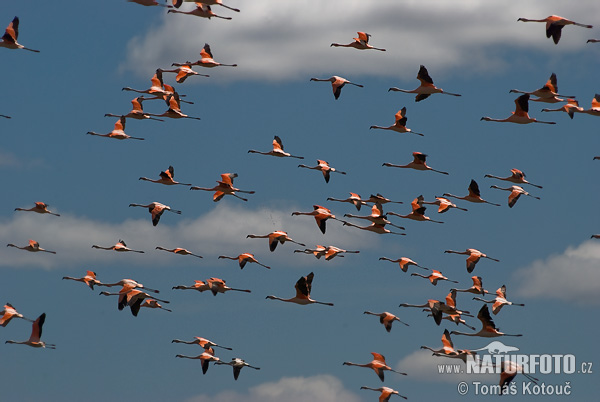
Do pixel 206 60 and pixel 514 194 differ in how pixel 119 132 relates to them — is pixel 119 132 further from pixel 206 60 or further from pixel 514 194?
pixel 514 194

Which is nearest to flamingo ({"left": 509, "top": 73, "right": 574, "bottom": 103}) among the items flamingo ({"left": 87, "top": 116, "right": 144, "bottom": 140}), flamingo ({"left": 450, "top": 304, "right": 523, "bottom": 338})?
flamingo ({"left": 450, "top": 304, "right": 523, "bottom": 338})

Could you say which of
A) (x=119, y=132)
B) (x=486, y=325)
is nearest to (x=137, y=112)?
(x=119, y=132)

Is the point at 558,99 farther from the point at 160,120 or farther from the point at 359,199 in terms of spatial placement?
the point at 160,120

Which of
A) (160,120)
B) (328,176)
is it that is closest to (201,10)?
(160,120)

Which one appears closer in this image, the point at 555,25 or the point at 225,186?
the point at 555,25

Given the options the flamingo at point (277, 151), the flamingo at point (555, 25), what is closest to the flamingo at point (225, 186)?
the flamingo at point (277, 151)

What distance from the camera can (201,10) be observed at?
68.2 meters

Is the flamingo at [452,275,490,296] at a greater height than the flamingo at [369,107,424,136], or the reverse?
the flamingo at [369,107,424,136]

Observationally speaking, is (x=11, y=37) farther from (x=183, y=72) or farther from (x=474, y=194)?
(x=474, y=194)

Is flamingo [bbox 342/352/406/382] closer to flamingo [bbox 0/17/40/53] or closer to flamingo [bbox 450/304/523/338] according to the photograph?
flamingo [bbox 450/304/523/338]

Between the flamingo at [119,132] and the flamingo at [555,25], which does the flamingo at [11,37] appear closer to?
the flamingo at [119,132]

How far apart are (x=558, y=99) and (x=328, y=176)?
13.0m

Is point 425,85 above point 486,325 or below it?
above

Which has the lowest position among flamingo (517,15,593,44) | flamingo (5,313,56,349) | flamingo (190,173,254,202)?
flamingo (5,313,56,349)
